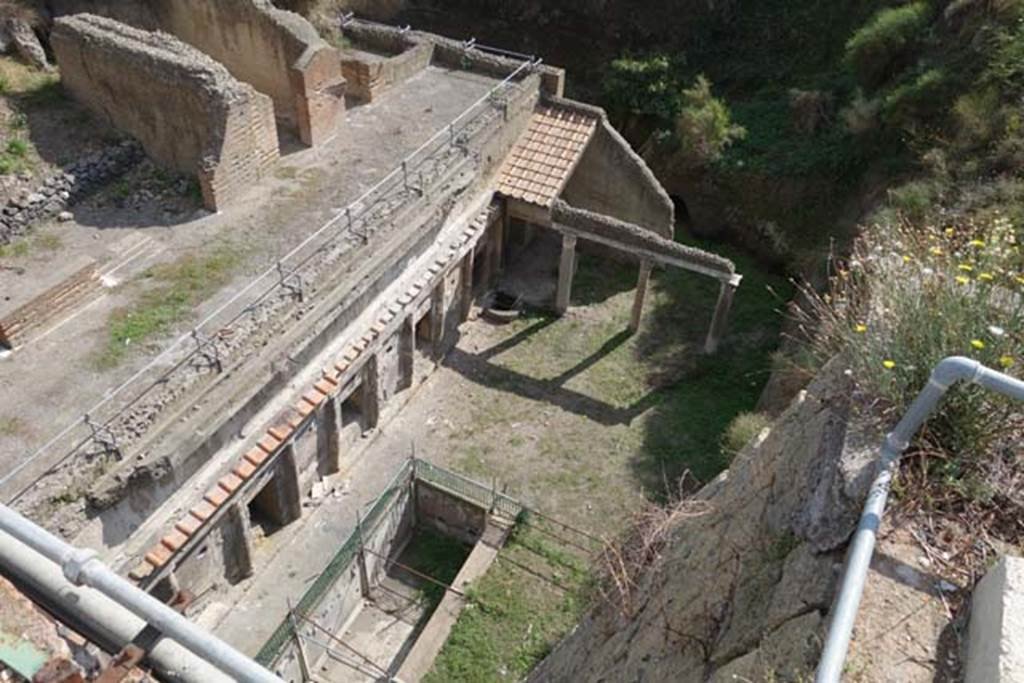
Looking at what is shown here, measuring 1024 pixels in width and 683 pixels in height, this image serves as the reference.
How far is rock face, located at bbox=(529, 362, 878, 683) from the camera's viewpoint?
361 cm

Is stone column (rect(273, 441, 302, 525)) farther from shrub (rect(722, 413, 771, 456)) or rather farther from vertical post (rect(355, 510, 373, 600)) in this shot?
shrub (rect(722, 413, 771, 456))

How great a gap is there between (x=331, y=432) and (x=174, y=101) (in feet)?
19.5

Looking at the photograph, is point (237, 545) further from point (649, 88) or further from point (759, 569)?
point (649, 88)

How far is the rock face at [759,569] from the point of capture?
11.8ft

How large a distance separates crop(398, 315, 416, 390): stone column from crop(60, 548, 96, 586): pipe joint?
451 inches

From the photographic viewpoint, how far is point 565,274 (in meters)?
16.9

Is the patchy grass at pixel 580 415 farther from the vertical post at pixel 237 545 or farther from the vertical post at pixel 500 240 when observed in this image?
the vertical post at pixel 237 545

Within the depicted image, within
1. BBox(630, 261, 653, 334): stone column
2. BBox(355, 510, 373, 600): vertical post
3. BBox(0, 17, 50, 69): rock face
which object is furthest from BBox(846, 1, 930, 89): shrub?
BBox(0, 17, 50, 69): rock face

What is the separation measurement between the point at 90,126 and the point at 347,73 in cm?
516

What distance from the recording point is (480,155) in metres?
15.4

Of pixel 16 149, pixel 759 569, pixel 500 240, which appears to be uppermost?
pixel 759 569

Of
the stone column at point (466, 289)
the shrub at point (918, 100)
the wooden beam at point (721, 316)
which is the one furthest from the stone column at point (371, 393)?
the shrub at point (918, 100)

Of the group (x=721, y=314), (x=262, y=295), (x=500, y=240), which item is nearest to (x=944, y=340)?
(x=262, y=295)

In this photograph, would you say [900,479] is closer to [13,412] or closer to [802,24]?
[13,412]
